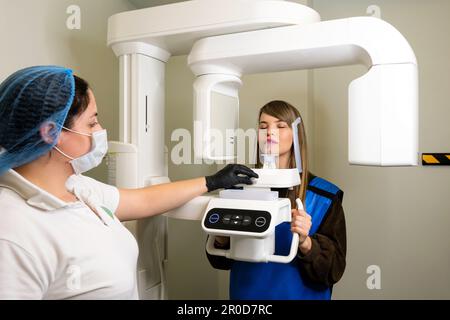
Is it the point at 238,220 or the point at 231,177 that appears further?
the point at 231,177

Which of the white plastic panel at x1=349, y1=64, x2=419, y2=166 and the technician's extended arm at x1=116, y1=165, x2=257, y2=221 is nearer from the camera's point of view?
the white plastic panel at x1=349, y1=64, x2=419, y2=166

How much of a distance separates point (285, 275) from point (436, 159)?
3.80ft

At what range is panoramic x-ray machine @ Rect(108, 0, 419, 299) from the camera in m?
0.99

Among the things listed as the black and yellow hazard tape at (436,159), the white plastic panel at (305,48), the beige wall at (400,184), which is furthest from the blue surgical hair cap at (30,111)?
the black and yellow hazard tape at (436,159)

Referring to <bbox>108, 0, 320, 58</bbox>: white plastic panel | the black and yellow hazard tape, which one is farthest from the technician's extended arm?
the black and yellow hazard tape

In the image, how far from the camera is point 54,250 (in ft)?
2.64

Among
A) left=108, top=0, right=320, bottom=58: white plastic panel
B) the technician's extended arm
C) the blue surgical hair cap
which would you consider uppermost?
left=108, top=0, right=320, bottom=58: white plastic panel

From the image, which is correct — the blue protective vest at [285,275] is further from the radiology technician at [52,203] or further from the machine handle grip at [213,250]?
the radiology technician at [52,203]

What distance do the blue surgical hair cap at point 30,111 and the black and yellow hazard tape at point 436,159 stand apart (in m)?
1.78

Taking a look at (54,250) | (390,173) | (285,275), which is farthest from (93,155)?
(390,173)

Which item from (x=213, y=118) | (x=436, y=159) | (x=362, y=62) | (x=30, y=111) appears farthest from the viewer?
(x=436, y=159)

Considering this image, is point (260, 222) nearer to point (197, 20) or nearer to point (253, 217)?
point (253, 217)

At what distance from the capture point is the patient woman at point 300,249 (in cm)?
125

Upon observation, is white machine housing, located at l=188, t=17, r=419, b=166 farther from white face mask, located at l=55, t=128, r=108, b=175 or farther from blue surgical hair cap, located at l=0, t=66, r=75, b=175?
blue surgical hair cap, located at l=0, t=66, r=75, b=175
